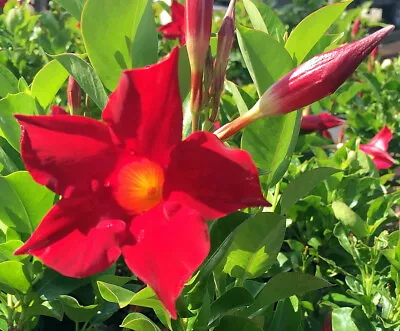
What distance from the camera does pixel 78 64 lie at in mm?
746

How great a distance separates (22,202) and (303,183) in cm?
37

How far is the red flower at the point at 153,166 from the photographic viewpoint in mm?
573

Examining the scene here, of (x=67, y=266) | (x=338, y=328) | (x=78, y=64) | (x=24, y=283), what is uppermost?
(x=78, y=64)

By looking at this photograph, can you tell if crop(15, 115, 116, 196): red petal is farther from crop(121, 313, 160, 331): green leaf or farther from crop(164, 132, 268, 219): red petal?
crop(121, 313, 160, 331): green leaf

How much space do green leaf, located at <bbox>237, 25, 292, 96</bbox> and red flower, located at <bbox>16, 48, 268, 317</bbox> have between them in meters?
0.20

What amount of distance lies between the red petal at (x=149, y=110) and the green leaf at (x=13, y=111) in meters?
0.29

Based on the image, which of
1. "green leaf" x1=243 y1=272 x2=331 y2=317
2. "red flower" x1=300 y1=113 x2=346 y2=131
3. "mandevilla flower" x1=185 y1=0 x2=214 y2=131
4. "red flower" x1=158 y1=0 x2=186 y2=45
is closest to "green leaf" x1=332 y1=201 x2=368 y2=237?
"red flower" x1=300 y1=113 x2=346 y2=131

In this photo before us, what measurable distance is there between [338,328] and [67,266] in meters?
0.55

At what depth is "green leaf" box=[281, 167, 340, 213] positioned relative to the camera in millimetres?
804

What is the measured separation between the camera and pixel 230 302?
31.2 inches

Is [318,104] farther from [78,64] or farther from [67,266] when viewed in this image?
[67,266]

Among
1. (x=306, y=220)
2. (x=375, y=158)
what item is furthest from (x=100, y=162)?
(x=375, y=158)

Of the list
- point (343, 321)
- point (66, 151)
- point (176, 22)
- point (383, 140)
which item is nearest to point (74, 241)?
point (66, 151)

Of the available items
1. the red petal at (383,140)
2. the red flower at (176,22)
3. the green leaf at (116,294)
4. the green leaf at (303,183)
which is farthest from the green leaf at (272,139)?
the red petal at (383,140)
